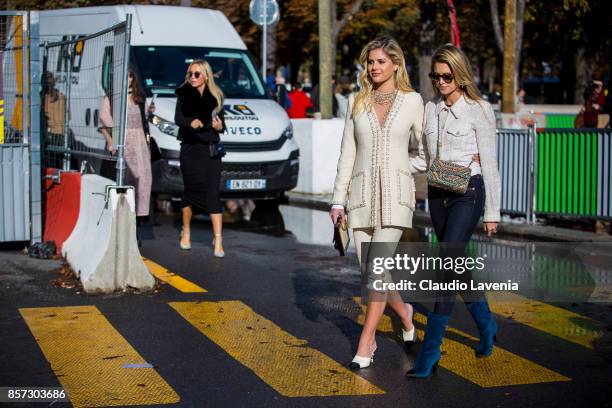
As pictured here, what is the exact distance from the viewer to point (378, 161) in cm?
641

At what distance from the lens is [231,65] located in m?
15.9

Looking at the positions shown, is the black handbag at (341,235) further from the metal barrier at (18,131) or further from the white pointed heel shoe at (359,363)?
the metal barrier at (18,131)

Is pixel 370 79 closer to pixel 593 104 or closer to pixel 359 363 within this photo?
pixel 359 363

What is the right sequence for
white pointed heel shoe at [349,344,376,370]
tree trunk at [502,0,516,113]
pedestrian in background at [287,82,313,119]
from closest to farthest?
white pointed heel shoe at [349,344,376,370] → tree trunk at [502,0,516,113] → pedestrian in background at [287,82,313,119]

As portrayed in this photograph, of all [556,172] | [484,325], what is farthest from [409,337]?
[556,172]

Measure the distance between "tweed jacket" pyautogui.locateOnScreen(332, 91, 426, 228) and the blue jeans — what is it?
0.63ft

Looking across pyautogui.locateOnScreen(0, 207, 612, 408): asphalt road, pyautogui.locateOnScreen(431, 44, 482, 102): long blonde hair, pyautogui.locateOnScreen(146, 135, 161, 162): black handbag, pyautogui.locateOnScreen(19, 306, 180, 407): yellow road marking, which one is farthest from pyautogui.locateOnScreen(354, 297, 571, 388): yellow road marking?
pyautogui.locateOnScreen(146, 135, 161, 162): black handbag

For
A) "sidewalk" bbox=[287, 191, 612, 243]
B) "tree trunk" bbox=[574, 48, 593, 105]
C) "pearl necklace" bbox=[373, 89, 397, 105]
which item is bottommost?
"sidewalk" bbox=[287, 191, 612, 243]

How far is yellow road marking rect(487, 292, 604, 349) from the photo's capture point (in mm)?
7727

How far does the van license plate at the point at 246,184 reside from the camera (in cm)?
1464

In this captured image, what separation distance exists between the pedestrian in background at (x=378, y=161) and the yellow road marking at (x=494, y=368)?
60 centimetres

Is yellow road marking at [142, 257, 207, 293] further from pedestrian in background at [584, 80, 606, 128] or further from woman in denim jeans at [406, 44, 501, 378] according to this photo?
pedestrian in background at [584, 80, 606, 128]

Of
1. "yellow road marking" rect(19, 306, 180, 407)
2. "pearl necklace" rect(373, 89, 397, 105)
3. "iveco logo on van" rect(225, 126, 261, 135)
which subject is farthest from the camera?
"iveco logo on van" rect(225, 126, 261, 135)

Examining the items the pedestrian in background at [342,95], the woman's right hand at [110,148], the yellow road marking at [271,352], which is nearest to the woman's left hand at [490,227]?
the yellow road marking at [271,352]
